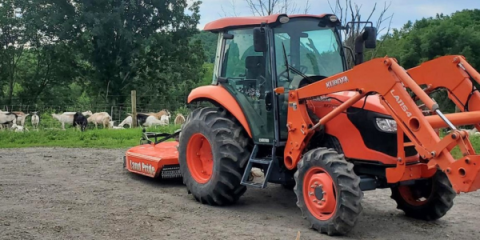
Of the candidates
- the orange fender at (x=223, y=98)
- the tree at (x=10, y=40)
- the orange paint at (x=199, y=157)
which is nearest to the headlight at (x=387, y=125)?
the orange fender at (x=223, y=98)

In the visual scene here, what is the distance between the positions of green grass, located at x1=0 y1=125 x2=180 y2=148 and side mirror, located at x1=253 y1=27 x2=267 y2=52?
8362mm

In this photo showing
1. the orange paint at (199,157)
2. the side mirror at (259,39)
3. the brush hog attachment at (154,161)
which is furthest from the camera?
the brush hog attachment at (154,161)

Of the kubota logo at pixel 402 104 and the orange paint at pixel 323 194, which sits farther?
the orange paint at pixel 323 194

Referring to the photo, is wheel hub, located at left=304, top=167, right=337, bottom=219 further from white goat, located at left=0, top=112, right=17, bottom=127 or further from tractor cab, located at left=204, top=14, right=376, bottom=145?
white goat, located at left=0, top=112, right=17, bottom=127

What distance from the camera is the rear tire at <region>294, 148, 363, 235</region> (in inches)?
210

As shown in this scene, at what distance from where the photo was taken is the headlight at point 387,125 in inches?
229

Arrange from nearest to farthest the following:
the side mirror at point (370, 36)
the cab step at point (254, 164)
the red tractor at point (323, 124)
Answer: the red tractor at point (323, 124)
the cab step at point (254, 164)
the side mirror at point (370, 36)

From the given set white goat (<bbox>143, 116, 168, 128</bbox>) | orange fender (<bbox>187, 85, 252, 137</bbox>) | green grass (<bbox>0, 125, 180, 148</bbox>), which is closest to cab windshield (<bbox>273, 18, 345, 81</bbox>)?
orange fender (<bbox>187, 85, 252, 137</bbox>)

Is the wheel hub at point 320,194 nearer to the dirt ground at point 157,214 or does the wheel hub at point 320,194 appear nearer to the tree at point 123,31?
the dirt ground at point 157,214

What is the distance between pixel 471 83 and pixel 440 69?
0.38 m

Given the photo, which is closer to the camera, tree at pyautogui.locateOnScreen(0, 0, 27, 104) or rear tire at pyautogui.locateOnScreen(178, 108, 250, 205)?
rear tire at pyautogui.locateOnScreen(178, 108, 250, 205)

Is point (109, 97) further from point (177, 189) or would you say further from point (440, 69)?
point (440, 69)

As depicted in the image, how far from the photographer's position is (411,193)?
658 cm

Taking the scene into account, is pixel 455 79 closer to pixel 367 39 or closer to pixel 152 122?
pixel 367 39
